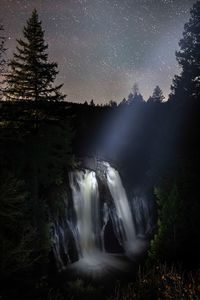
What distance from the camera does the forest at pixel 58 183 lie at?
1180cm

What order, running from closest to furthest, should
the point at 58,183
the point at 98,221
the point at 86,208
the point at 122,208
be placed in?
the point at 58,183 < the point at 86,208 < the point at 98,221 < the point at 122,208

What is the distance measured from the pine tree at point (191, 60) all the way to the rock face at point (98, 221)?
9650 millimetres

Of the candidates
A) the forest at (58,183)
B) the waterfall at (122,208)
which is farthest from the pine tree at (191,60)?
the waterfall at (122,208)

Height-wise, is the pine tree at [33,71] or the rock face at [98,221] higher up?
the pine tree at [33,71]

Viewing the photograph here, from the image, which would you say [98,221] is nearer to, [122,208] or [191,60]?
[122,208]

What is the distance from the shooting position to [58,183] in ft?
66.3

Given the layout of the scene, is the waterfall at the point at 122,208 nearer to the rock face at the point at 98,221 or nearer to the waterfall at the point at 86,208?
the rock face at the point at 98,221

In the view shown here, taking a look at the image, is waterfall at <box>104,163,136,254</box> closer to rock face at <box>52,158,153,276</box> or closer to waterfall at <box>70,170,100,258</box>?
rock face at <box>52,158,153,276</box>

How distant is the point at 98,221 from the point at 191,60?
16277 millimetres

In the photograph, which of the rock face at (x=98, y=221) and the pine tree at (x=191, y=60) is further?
the pine tree at (x=191, y=60)

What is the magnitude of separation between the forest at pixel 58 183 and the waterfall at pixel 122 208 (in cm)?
150

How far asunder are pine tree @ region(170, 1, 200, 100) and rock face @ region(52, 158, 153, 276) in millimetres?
9650

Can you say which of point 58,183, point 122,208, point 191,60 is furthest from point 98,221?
point 191,60

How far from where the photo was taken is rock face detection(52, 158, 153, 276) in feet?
71.7
